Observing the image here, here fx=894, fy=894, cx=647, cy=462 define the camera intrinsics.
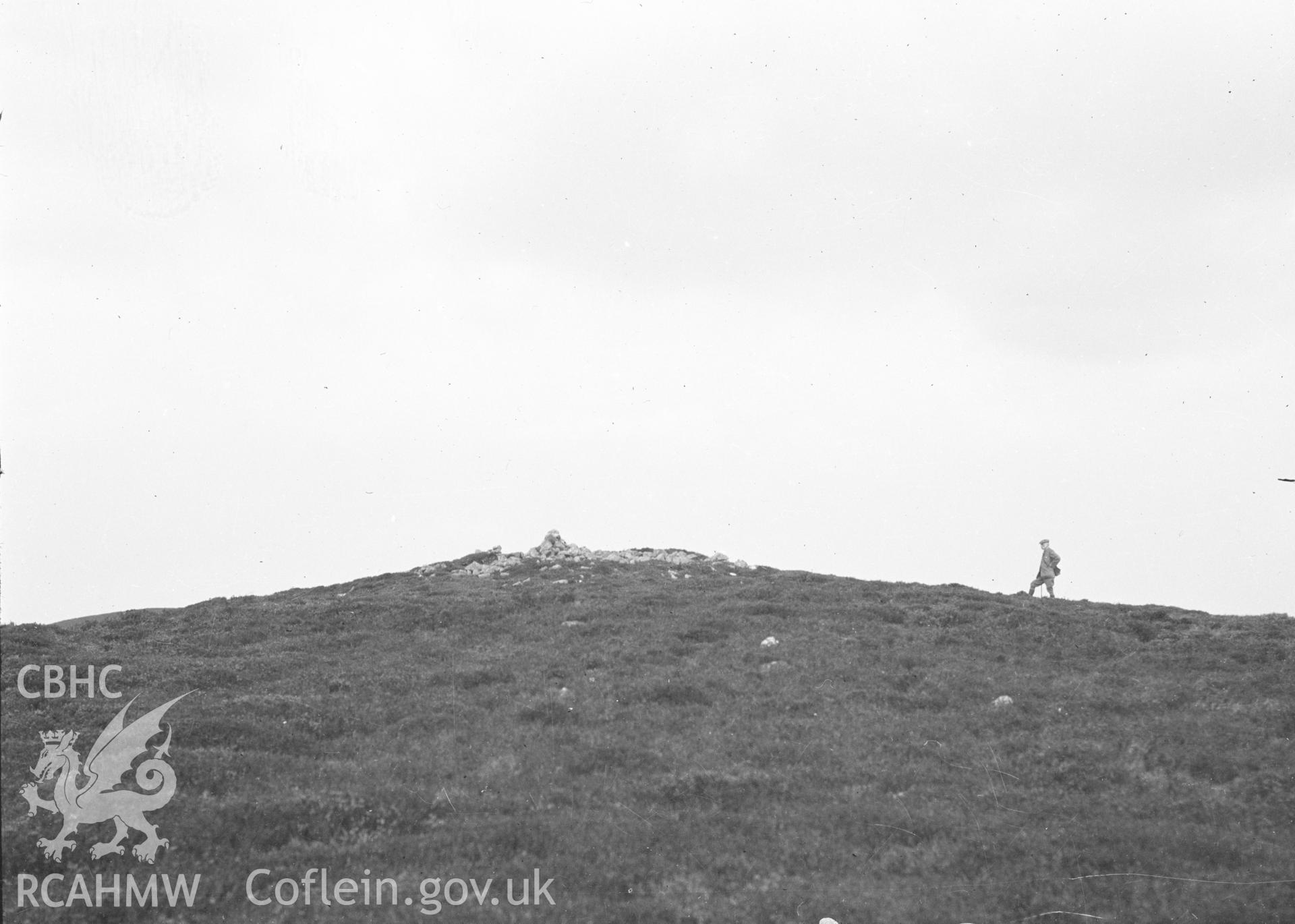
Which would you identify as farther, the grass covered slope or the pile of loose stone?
the pile of loose stone

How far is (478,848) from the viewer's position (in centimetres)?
1182

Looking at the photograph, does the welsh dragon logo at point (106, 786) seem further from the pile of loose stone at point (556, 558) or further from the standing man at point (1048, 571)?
the standing man at point (1048, 571)

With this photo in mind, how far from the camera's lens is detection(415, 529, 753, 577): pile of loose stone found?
42062 mm

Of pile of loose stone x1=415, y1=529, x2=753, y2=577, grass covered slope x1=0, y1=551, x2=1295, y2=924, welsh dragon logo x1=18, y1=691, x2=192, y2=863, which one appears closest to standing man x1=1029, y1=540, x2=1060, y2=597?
grass covered slope x1=0, y1=551, x2=1295, y2=924

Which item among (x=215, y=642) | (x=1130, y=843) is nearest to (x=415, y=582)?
(x=215, y=642)

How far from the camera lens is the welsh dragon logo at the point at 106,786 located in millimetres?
11352

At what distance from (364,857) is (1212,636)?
2375 centimetres

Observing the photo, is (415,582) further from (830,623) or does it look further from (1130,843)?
(1130,843)

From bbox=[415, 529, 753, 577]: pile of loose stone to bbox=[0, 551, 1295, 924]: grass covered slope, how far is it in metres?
13.5

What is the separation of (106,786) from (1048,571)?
3368 centimetres

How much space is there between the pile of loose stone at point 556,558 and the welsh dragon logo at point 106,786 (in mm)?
25036

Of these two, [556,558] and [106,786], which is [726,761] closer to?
[106,786]

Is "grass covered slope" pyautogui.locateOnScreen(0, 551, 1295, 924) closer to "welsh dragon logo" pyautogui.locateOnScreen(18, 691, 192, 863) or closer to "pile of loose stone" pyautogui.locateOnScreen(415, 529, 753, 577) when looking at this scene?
"welsh dragon logo" pyautogui.locateOnScreen(18, 691, 192, 863)

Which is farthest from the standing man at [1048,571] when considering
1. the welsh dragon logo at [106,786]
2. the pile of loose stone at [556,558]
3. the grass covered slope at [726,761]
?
the welsh dragon logo at [106,786]
